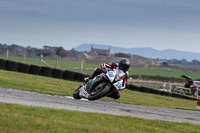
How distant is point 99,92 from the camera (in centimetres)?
1121

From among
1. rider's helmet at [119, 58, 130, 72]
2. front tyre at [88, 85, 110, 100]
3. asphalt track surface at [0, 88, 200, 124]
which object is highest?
rider's helmet at [119, 58, 130, 72]

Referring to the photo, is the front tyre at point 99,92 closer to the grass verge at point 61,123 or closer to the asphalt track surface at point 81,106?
the asphalt track surface at point 81,106

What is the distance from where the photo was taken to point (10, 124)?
21.1 feet

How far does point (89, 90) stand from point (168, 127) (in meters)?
3.59

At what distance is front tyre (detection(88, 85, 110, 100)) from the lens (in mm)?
11094

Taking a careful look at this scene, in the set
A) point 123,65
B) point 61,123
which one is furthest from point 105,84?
point 61,123

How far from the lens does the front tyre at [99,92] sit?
1109 centimetres

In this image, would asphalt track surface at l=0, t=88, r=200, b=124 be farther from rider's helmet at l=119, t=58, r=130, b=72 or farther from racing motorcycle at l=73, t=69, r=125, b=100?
rider's helmet at l=119, t=58, r=130, b=72

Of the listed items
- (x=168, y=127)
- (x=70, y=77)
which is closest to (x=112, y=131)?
(x=168, y=127)

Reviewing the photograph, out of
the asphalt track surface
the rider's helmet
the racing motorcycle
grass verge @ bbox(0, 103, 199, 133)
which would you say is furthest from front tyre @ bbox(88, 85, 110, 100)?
grass verge @ bbox(0, 103, 199, 133)

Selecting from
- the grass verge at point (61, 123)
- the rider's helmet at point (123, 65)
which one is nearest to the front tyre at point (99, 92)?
the rider's helmet at point (123, 65)

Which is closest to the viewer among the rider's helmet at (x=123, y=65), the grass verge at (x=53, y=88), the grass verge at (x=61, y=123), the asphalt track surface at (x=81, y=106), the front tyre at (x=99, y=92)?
the grass verge at (x=61, y=123)

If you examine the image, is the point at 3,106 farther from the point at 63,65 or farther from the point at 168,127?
the point at 63,65

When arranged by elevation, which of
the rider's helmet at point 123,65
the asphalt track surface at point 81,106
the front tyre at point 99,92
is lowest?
the asphalt track surface at point 81,106
